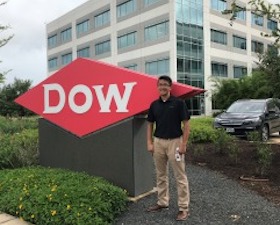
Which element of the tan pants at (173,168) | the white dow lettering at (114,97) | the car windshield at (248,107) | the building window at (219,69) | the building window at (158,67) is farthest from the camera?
the building window at (219,69)

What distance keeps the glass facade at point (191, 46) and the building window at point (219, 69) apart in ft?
7.23

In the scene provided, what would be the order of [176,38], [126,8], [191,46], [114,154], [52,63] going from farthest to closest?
[52,63], [126,8], [191,46], [176,38], [114,154]

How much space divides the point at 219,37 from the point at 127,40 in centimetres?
1096

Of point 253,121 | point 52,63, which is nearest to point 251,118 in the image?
point 253,121

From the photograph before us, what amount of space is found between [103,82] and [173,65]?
118ft

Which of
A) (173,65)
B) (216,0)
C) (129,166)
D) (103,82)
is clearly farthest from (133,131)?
(216,0)

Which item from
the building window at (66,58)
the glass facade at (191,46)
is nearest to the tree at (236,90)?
the glass facade at (191,46)

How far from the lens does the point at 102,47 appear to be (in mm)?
55250

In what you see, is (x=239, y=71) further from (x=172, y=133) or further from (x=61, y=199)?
(x=61, y=199)

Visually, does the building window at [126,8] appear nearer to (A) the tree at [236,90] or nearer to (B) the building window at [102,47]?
(B) the building window at [102,47]

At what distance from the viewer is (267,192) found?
658 cm

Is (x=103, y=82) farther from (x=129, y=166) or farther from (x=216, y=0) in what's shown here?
(x=216, y=0)

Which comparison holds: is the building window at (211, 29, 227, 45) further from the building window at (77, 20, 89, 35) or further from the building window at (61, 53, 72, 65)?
the building window at (61, 53, 72, 65)

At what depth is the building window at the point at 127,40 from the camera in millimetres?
48756
